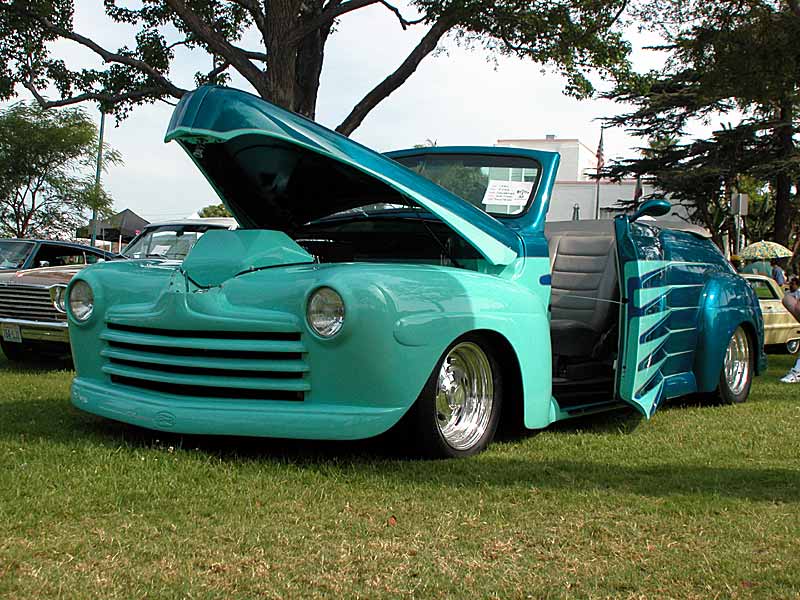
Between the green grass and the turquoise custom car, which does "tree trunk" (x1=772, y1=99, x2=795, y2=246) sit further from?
the green grass

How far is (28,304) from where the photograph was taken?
8.84 metres

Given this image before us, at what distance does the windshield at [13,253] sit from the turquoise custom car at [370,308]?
529cm

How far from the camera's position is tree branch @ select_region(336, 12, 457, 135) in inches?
544

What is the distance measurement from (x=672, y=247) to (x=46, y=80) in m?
12.0

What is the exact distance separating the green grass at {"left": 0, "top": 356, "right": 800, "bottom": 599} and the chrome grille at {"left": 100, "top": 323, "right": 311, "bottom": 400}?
12.7 inches

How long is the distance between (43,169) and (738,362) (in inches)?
795

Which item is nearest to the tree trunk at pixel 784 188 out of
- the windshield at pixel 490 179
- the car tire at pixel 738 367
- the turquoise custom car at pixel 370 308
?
the car tire at pixel 738 367

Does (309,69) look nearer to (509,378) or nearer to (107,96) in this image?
(107,96)

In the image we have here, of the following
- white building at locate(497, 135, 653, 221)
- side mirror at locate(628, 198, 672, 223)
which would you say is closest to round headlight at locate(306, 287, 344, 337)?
side mirror at locate(628, 198, 672, 223)

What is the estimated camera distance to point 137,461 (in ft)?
14.0

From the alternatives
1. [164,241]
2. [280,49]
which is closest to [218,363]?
[164,241]

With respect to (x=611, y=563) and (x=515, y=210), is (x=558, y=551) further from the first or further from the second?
(x=515, y=210)

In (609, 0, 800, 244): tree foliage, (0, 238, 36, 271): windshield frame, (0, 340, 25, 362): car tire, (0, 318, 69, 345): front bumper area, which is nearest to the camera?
(0, 318, 69, 345): front bumper area

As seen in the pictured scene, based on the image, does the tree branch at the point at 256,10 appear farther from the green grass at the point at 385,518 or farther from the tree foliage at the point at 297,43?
the green grass at the point at 385,518
